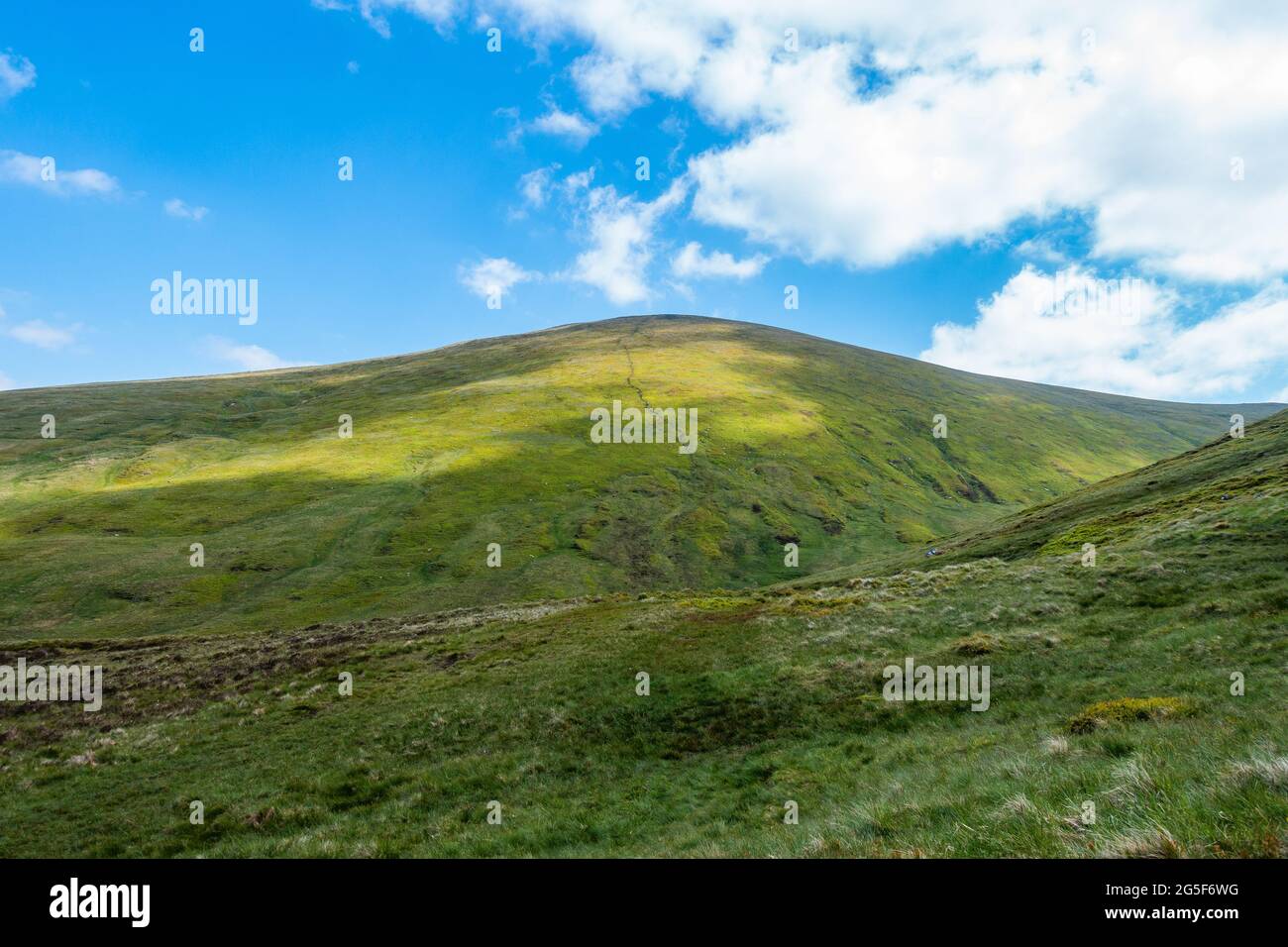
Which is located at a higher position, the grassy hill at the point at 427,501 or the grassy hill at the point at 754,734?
the grassy hill at the point at 427,501

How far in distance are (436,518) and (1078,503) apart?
9920 centimetres

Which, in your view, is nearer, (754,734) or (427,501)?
(754,734)

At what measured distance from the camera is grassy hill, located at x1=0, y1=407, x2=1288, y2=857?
29.2ft

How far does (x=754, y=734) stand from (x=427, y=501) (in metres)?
104

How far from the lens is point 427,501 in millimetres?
114625

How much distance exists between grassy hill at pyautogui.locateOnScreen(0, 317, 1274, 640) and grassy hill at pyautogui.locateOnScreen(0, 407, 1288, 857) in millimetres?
47826

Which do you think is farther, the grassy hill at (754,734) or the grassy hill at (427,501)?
the grassy hill at (427,501)

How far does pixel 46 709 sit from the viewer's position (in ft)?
108

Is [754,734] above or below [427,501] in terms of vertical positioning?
below

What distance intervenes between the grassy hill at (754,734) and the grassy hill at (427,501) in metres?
47.8

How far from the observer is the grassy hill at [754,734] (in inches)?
351

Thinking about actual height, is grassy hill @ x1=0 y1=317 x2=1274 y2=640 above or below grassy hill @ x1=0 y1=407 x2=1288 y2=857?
above

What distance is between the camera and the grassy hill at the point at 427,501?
275 ft
